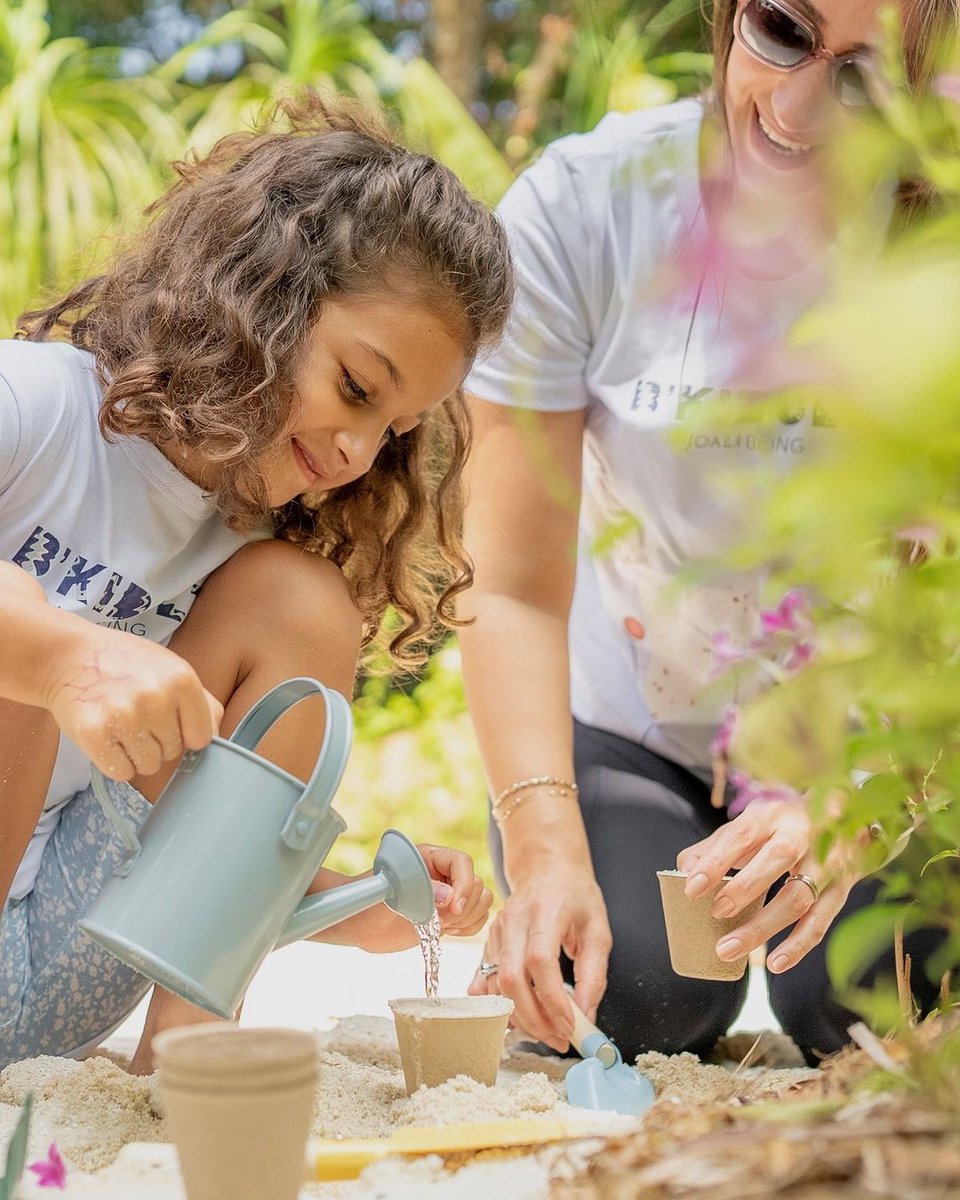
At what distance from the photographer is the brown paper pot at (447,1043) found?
141cm

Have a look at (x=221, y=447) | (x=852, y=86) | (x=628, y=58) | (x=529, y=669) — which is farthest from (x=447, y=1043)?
(x=628, y=58)

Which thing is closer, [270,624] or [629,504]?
[270,624]

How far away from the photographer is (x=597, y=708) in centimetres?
211

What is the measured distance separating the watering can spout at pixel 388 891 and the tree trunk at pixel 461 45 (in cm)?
413

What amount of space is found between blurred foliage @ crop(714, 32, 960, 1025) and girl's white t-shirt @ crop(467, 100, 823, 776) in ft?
3.15

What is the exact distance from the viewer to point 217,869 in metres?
1.12

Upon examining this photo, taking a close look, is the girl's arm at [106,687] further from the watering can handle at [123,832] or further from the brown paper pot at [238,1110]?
the brown paper pot at [238,1110]

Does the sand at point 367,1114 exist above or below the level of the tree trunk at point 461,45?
above

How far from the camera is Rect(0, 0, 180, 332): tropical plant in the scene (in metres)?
4.01

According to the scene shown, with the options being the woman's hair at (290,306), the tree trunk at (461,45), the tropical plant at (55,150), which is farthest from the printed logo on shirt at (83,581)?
the tree trunk at (461,45)

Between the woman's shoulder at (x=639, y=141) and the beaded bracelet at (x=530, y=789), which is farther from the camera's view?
the woman's shoulder at (x=639, y=141)

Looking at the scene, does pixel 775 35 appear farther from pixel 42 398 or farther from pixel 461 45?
pixel 461 45

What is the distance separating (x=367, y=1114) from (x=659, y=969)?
0.53 metres

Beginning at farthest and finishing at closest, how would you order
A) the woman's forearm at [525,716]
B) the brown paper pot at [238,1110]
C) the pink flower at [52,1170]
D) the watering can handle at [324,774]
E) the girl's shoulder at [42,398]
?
the woman's forearm at [525,716], the girl's shoulder at [42,398], the watering can handle at [324,774], the pink flower at [52,1170], the brown paper pot at [238,1110]
